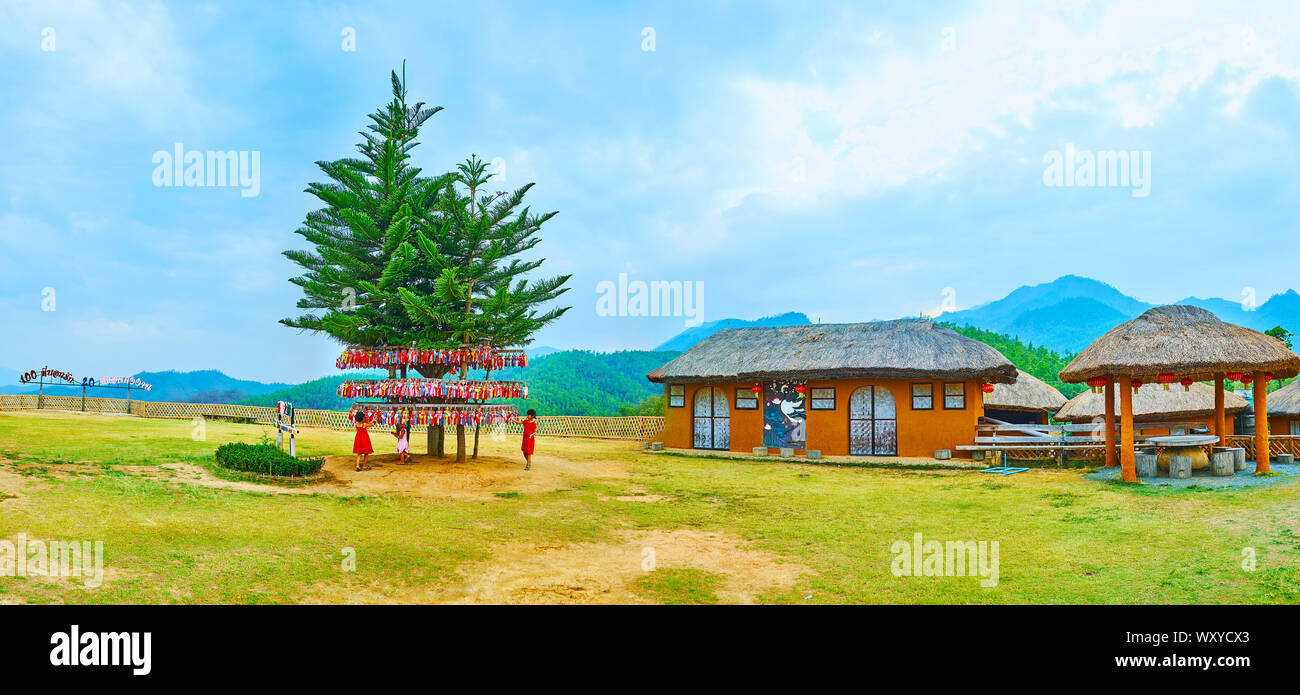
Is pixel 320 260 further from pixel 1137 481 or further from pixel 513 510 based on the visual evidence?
pixel 1137 481

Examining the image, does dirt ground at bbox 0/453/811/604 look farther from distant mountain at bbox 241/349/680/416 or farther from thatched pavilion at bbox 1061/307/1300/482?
distant mountain at bbox 241/349/680/416

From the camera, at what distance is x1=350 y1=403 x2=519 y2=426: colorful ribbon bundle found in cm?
1486

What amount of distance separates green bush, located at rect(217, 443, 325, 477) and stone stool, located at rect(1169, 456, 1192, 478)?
639 inches

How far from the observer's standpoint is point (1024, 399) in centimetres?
2483

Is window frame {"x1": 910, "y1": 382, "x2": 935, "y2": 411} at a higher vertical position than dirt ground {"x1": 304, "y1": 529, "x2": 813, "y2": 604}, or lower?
higher

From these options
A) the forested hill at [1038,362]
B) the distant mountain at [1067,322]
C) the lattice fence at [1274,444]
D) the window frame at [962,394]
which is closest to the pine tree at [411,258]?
the window frame at [962,394]

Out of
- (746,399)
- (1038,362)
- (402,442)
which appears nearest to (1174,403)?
(746,399)

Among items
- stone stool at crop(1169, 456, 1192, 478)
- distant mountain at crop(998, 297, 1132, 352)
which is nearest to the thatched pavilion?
stone stool at crop(1169, 456, 1192, 478)

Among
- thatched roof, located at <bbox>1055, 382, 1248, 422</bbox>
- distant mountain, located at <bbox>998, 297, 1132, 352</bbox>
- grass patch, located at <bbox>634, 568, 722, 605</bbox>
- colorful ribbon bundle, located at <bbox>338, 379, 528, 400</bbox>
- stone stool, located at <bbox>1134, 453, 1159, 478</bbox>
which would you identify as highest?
distant mountain, located at <bbox>998, 297, 1132, 352</bbox>

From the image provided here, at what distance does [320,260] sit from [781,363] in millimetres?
13132

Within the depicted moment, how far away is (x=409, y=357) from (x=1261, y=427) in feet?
56.1

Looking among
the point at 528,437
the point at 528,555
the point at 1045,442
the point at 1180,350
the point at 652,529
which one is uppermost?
the point at 1180,350

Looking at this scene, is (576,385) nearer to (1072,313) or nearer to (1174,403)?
(1174,403)

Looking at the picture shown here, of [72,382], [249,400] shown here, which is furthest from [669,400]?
[249,400]
